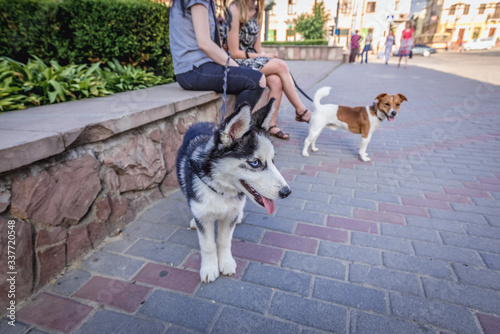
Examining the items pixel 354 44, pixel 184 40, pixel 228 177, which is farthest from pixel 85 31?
A: pixel 354 44

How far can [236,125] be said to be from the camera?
5.67 ft

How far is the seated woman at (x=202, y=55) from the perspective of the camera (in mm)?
3473

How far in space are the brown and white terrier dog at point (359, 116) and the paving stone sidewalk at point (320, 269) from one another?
2.48 ft

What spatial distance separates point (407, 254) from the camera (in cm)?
239

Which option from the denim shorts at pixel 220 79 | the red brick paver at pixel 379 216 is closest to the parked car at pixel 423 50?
the denim shorts at pixel 220 79

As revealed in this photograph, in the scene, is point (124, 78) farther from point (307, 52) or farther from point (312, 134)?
point (307, 52)

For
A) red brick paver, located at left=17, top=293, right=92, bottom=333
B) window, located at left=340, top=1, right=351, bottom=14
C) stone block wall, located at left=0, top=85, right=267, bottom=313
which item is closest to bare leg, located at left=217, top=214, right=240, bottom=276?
red brick paver, located at left=17, top=293, right=92, bottom=333

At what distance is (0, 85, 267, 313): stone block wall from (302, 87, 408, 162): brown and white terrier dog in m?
2.32

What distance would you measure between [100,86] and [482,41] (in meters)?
61.6

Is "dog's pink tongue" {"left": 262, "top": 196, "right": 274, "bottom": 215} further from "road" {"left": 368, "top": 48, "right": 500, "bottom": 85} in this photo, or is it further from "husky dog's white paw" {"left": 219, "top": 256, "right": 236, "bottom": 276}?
"road" {"left": 368, "top": 48, "right": 500, "bottom": 85}

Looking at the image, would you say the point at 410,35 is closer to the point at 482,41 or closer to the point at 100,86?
the point at 100,86

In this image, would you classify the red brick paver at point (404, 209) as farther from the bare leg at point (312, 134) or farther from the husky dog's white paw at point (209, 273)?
the husky dog's white paw at point (209, 273)

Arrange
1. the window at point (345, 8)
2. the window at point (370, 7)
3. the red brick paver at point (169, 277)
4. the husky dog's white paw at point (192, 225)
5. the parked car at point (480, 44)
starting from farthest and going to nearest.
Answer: the window at point (370, 7) → the window at point (345, 8) → the parked car at point (480, 44) → the husky dog's white paw at point (192, 225) → the red brick paver at point (169, 277)

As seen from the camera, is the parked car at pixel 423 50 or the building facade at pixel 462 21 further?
the building facade at pixel 462 21
